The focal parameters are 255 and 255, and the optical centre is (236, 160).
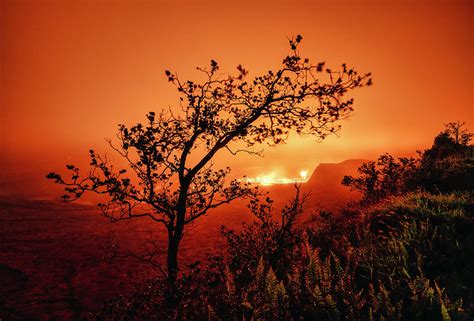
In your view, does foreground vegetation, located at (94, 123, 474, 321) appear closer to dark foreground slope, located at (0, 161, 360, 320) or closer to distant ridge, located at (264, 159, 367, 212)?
dark foreground slope, located at (0, 161, 360, 320)

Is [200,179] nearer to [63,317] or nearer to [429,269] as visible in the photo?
[429,269]

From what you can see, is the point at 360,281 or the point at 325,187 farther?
the point at 325,187

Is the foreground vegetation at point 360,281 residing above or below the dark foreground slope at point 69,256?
above

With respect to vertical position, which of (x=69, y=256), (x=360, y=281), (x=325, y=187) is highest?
(x=325, y=187)

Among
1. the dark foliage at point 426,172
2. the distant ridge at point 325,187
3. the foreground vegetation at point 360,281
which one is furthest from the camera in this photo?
the distant ridge at point 325,187

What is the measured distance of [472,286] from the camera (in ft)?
12.6

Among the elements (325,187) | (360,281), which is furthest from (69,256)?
(325,187)

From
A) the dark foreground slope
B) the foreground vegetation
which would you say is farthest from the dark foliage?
the dark foreground slope

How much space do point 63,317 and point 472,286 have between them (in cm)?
1912

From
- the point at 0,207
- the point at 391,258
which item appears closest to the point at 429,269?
the point at 391,258

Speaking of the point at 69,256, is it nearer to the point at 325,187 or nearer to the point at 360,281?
the point at 360,281

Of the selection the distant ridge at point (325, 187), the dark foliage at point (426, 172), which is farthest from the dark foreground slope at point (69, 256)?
the dark foliage at point (426, 172)

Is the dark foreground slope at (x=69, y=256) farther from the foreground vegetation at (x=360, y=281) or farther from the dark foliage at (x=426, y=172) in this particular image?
the dark foliage at (x=426, y=172)

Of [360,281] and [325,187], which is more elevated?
[325,187]
